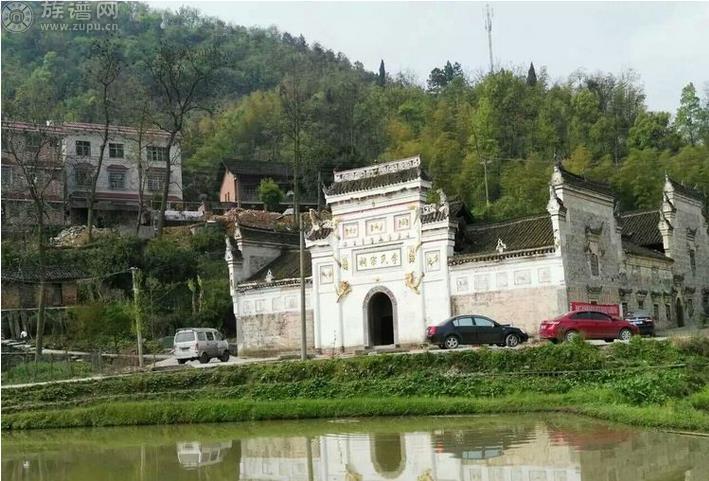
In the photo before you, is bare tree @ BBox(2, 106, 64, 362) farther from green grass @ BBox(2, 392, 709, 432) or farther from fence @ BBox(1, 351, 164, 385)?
green grass @ BBox(2, 392, 709, 432)

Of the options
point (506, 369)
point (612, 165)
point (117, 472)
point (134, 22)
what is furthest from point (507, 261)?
point (134, 22)

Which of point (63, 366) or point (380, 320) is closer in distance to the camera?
point (63, 366)

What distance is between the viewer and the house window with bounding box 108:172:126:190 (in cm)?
6642

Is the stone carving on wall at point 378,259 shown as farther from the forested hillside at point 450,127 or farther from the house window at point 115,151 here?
the house window at point 115,151

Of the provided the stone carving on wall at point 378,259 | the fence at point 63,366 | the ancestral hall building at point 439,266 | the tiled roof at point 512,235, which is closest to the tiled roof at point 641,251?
the ancestral hall building at point 439,266

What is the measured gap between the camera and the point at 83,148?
6525 centimetres

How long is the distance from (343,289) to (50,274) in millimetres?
21909

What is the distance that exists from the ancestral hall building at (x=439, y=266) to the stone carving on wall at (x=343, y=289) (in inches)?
1.7

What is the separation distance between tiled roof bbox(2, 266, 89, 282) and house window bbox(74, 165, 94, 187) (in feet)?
50.0

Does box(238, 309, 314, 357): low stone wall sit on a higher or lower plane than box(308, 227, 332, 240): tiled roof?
lower

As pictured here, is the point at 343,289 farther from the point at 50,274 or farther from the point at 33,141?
the point at 33,141

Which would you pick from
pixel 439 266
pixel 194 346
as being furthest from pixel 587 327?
pixel 194 346

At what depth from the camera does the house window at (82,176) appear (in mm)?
64688

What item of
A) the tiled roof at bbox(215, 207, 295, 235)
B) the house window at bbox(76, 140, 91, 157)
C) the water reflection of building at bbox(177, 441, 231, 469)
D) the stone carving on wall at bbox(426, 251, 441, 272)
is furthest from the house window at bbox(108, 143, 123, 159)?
the water reflection of building at bbox(177, 441, 231, 469)
